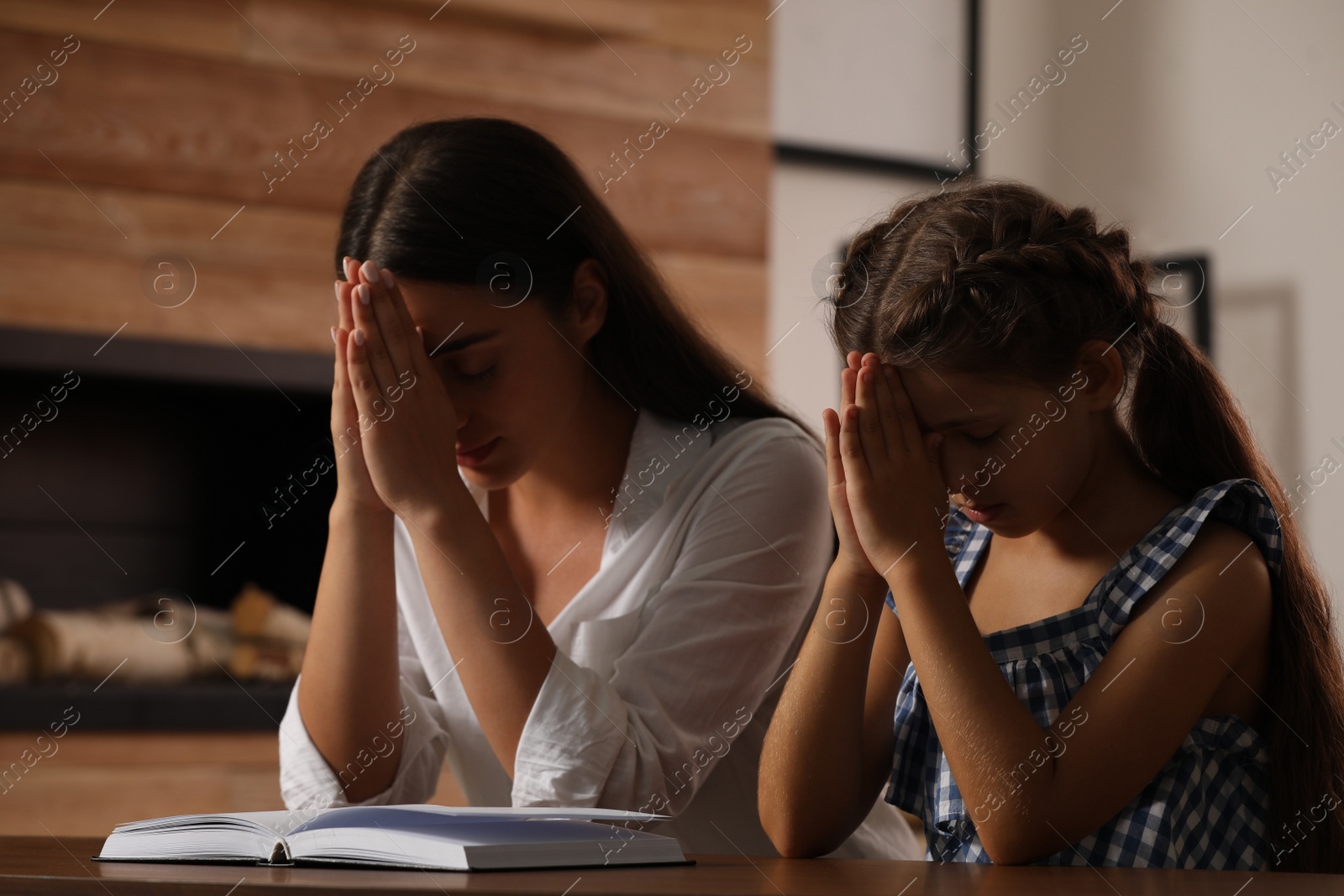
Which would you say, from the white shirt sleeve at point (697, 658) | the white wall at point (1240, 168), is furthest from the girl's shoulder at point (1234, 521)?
the white wall at point (1240, 168)

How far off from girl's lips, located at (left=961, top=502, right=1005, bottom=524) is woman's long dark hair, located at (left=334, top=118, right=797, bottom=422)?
1.30 ft

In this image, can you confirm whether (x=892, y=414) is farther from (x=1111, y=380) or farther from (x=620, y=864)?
(x=620, y=864)

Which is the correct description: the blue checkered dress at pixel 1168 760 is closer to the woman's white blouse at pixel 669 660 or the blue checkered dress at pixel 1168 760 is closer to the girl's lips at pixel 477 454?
the woman's white blouse at pixel 669 660

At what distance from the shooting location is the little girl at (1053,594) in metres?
0.94

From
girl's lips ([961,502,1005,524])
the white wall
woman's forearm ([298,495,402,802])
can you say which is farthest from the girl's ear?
the white wall

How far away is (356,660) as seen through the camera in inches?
50.5

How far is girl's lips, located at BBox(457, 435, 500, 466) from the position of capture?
4.28 ft

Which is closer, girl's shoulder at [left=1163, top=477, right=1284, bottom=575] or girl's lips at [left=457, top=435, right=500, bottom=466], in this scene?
girl's shoulder at [left=1163, top=477, right=1284, bottom=575]

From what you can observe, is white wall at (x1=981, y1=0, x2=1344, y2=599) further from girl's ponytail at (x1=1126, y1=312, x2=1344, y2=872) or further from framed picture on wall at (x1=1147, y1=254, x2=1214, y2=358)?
girl's ponytail at (x1=1126, y1=312, x2=1344, y2=872)

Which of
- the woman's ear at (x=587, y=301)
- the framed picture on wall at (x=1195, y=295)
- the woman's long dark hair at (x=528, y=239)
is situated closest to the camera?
the woman's long dark hair at (x=528, y=239)

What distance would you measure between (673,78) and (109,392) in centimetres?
134

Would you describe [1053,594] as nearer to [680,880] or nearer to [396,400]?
[680,880]

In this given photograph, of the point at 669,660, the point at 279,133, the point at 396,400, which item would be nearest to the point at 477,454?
the point at 396,400

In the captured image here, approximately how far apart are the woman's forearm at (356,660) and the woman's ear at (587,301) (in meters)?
0.27
